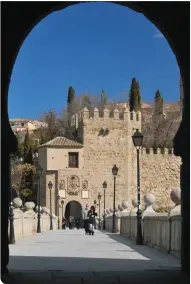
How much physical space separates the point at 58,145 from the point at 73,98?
32.3 metres

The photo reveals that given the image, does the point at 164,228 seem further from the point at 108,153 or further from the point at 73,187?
the point at 108,153

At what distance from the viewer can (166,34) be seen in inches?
312

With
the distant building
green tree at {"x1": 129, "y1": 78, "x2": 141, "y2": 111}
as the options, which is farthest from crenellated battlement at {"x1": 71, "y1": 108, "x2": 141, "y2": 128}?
the distant building

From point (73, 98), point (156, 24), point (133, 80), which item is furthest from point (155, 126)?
point (156, 24)

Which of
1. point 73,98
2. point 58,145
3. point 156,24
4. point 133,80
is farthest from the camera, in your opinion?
point 73,98

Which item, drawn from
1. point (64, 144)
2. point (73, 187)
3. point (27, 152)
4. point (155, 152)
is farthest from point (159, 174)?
point (27, 152)

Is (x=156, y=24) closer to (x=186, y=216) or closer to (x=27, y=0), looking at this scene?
(x=27, y=0)

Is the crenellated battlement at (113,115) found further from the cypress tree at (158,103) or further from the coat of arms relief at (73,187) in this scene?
the cypress tree at (158,103)

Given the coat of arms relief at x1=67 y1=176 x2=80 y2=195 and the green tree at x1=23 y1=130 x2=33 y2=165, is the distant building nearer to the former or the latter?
the green tree at x1=23 y1=130 x2=33 y2=165

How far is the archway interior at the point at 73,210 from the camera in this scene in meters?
69.7

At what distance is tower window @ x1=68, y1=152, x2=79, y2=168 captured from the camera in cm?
6994

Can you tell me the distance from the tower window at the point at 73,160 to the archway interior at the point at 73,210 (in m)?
4.07

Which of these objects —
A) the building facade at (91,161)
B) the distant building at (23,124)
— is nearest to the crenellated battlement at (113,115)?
the building facade at (91,161)

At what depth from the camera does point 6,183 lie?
730 centimetres
